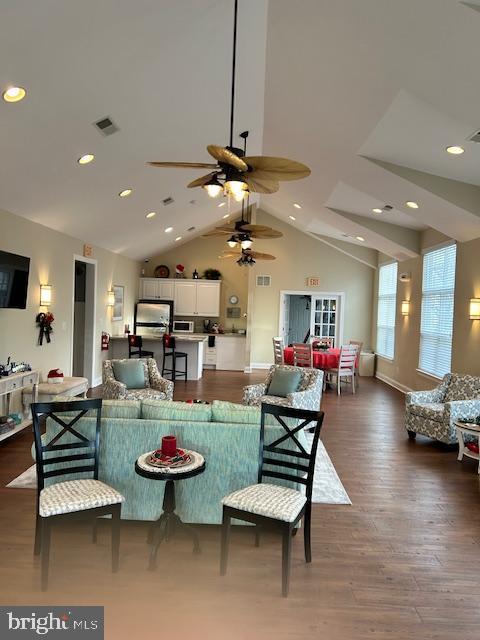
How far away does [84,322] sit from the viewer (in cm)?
863

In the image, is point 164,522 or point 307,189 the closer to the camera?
point 164,522

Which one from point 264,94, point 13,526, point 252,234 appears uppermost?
point 264,94

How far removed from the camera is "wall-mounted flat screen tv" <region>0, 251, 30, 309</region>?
5.07 meters

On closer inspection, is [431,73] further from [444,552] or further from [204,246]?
[204,246]

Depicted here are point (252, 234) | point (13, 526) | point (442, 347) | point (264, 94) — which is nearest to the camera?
point (13, 526)

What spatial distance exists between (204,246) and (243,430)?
9538 millimetres

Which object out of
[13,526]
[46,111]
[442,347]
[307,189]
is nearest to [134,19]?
[46,111]

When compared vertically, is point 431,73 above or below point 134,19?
below

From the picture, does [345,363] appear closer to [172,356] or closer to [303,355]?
[303,355]

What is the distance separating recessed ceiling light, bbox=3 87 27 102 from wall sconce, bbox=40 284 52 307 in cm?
326

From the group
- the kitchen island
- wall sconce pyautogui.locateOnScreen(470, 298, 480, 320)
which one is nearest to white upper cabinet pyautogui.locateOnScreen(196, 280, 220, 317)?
the kitchen island

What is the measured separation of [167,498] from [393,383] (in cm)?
774

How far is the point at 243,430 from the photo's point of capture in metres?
3.32

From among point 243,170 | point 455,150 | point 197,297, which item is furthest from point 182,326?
point 243,170
